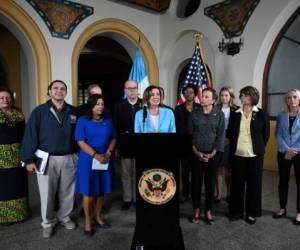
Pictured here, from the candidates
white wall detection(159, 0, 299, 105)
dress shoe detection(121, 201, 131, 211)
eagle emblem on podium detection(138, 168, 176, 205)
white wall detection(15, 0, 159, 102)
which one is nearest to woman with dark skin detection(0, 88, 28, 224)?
dress shoe detection(121, 201, 131, 211)

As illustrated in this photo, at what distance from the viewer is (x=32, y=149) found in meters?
2.41

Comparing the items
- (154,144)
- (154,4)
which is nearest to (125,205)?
(154,144)

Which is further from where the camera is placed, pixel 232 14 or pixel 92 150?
pixel 232 14

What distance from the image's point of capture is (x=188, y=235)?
2486 millimetres

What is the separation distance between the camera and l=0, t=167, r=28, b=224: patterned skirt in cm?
268

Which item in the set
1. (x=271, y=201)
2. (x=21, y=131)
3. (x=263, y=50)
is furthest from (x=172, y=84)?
(x=21, y=131)

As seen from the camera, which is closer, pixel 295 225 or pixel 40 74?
pixel 295 225

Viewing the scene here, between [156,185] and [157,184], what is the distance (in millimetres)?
11

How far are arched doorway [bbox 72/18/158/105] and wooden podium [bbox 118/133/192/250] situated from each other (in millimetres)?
3711

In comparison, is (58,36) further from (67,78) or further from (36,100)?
(36,100)

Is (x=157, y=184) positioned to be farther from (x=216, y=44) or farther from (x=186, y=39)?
(x=186, y=39)

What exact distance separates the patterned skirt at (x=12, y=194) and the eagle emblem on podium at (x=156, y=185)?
1.43 meters

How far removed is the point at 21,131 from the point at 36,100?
2481 mm

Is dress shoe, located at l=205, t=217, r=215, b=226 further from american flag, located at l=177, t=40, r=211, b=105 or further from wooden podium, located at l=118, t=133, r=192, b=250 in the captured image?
american flag, located at l=177, t=40, r=211, b=105
